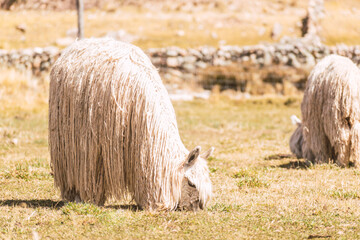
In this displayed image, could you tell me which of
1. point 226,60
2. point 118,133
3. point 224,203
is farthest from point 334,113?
Result: point 226,60

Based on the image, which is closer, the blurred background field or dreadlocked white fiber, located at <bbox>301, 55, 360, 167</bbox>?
the blurred background field

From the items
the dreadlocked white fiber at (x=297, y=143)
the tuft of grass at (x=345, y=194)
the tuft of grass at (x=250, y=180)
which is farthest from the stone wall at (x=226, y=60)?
the tuft of grass at (x=345, y=194)

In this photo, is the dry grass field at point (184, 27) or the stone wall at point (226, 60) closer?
the stone wall at point (226, 60)

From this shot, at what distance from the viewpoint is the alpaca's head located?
230 inches

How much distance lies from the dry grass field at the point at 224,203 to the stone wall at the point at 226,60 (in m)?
8.67

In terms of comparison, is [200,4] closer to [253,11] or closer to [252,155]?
[253,11]

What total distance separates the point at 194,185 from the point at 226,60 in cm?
1643

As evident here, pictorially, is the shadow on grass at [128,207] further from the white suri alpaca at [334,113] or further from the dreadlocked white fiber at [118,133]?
the white suri alpaca at [334,113]

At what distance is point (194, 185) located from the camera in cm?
586

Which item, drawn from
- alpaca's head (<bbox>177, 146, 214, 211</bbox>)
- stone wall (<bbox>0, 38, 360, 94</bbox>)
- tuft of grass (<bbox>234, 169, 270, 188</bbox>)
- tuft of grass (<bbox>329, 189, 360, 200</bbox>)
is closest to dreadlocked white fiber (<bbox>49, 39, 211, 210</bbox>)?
alpaca's head (<bbox>177, 146, 214, 211</bbox>)

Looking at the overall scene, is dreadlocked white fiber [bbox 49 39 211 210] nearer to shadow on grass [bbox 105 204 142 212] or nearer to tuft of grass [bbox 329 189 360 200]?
shadow on grass [bbox 105 204 142 212]

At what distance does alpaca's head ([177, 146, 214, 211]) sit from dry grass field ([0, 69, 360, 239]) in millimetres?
123

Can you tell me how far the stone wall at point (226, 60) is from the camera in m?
21.3

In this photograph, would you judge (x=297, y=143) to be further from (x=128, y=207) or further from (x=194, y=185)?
(x=128, y=207)
